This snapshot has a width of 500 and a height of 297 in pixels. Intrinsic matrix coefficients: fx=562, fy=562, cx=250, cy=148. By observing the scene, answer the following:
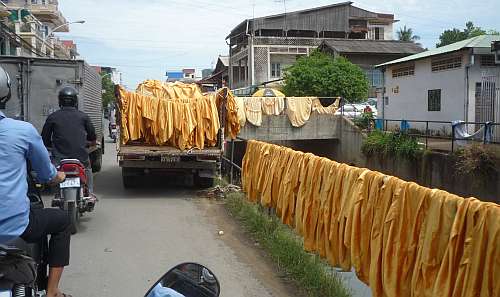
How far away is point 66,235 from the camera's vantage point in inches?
159

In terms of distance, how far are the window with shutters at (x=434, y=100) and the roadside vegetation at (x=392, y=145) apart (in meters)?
3.89

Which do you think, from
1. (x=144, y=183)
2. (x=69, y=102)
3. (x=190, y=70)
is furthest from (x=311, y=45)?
(x=190, y=70)

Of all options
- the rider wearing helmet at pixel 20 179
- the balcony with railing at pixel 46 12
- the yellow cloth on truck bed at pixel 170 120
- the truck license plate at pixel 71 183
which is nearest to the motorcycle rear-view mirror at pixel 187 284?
the rider wearing helmet at pixel 20 179

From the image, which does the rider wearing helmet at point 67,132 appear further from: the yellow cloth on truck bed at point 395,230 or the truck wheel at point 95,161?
the truck wheel at point 95,161

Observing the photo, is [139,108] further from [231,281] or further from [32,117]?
[231,281]

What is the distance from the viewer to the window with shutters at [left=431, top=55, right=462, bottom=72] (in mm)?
23172

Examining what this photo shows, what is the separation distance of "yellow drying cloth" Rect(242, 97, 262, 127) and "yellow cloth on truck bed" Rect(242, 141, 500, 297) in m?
18.6

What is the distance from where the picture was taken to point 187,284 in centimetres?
246

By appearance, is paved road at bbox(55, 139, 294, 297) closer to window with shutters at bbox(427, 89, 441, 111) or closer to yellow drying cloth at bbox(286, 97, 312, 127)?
yellow drying cloth at bbox(286, 97, 312, 127)

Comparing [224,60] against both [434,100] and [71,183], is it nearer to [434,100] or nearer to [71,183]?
[434,100]

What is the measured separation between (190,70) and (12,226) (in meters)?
121

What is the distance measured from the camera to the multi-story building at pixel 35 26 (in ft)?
118

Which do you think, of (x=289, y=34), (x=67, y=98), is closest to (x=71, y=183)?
(x=67, y=98)

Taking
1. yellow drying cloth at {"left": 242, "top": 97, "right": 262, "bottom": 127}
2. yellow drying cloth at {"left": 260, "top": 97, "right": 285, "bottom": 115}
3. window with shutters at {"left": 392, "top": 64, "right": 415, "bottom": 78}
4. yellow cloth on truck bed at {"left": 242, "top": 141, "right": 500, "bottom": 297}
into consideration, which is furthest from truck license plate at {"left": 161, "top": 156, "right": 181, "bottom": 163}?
window with shutters at {"left": 392, "top": 64, "right": 415, "bottom": 78}
